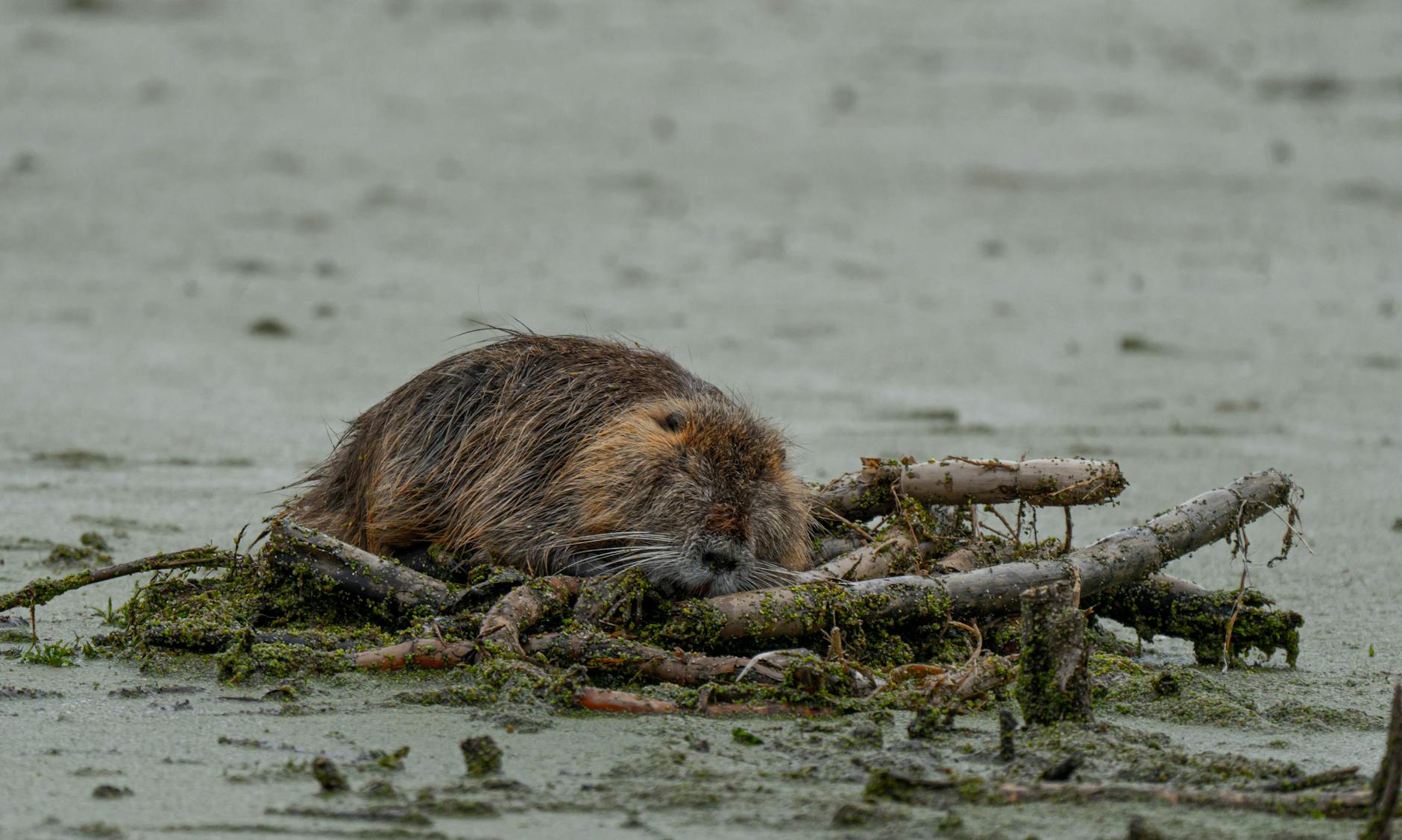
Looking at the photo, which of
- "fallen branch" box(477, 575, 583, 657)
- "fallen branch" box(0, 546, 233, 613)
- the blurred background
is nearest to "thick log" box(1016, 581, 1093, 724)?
"fallen branch" box(477, 575, 583, 657)

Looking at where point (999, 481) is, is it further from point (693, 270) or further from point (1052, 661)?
point (693, 270)

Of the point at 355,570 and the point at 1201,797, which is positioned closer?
the point at 1201,797

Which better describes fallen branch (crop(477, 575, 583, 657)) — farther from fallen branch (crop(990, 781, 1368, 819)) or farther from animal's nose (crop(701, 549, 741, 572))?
fallen branch (crop(990, 781, 1368, 819))

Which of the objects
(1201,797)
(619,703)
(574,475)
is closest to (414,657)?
(619,703)

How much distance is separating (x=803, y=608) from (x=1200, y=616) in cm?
95

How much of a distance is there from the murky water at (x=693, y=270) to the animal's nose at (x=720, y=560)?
63 cm

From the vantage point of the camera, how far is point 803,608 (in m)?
3.15

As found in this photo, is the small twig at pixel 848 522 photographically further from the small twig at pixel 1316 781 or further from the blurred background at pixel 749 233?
the small twig at pixel 1316 781

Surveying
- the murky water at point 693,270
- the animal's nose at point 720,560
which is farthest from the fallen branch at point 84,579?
the animal's nose at point 720,560

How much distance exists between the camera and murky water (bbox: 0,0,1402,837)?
9.16ft

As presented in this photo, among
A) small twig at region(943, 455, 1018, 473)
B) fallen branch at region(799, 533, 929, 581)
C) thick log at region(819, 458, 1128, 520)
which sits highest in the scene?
small twig at region(943, 455, 1018, 473)

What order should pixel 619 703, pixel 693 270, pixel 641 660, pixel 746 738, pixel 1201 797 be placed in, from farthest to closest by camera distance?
pixel 693 270 → pixel 641 660 → pixel 619 703 → pixel 746 738 → pixel 1201 797

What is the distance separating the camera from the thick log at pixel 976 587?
314 cm

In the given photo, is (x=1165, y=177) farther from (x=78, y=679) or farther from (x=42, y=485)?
(x=78, y=679)
